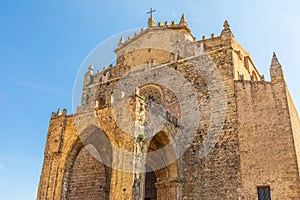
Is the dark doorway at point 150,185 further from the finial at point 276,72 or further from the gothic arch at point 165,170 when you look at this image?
the finial at point 276,72

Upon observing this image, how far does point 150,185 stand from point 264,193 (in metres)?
5.62

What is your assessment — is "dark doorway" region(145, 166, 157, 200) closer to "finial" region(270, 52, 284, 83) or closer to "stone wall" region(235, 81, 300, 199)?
"stone wall" region(235, 81, 300, 199)

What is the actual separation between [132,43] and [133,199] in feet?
38.3

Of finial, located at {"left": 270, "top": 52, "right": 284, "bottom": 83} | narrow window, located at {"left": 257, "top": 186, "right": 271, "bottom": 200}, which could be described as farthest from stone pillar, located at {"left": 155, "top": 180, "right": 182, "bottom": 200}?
finial, located at {"left": 270, "top": 52, "right": 284, "bottom": 83}

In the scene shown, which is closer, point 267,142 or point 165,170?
point 267,142

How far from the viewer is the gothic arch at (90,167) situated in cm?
1338

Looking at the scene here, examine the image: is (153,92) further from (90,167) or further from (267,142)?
(267,142)

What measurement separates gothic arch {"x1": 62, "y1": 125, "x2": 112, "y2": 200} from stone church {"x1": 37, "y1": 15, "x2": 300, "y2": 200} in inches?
1.9

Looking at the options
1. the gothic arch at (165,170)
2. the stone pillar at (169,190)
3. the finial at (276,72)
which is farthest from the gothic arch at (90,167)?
the finial at (276,72)

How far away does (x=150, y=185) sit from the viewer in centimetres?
1534

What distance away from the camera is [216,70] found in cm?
1512

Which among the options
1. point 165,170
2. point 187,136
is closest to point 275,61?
point 187,136

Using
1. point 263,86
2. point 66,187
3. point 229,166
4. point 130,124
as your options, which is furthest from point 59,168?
point 263,86

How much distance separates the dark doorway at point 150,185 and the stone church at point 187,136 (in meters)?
0.05
